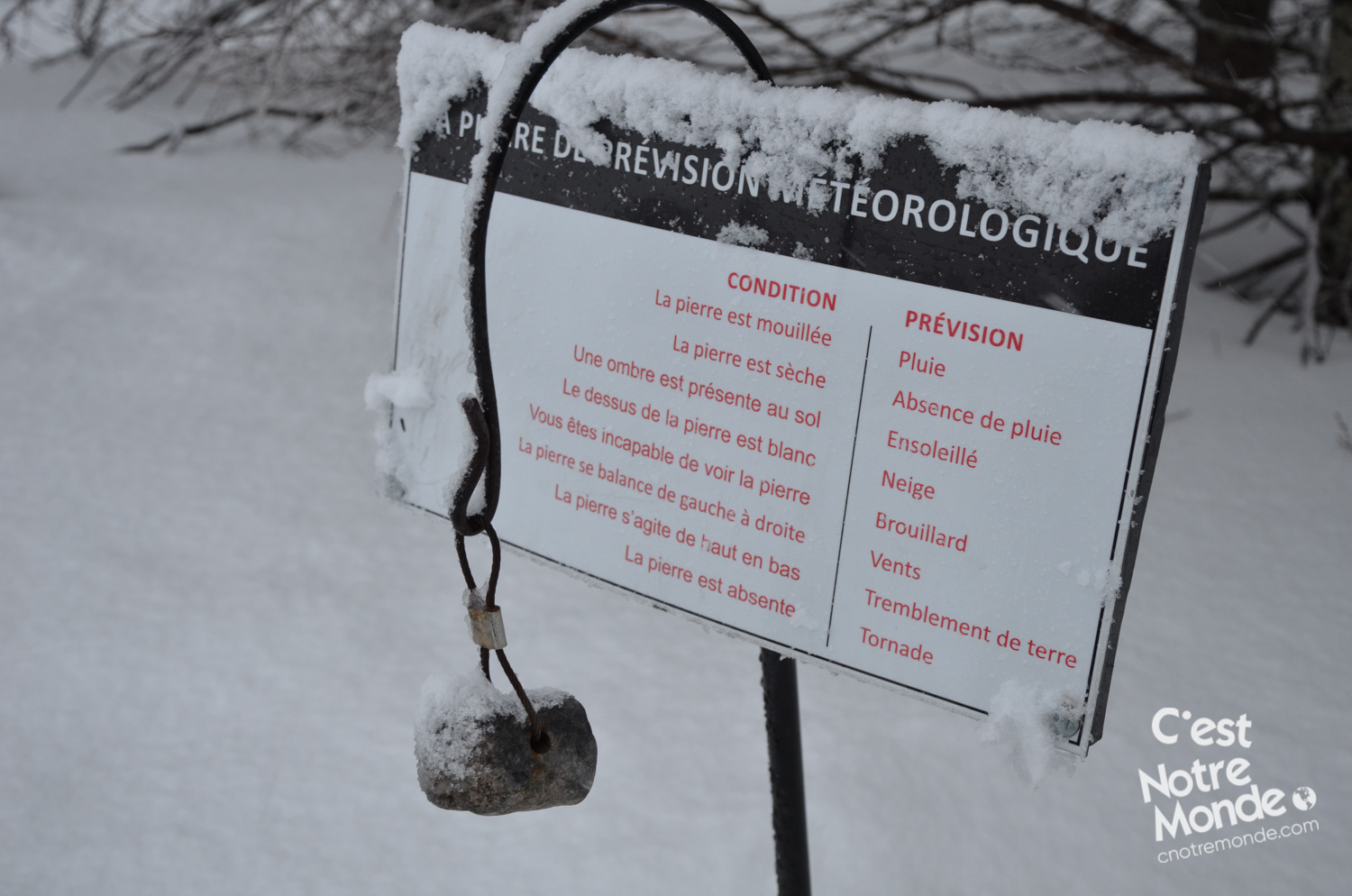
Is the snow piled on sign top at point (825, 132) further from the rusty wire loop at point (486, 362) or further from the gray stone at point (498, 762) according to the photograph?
the gray stone at point (498, 762)

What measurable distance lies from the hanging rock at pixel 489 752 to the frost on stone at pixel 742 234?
0.46 metres

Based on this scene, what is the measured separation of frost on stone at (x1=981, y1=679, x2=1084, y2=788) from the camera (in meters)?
0.87

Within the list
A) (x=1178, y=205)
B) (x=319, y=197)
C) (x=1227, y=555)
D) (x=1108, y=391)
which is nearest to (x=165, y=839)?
(x=1108, y=391)

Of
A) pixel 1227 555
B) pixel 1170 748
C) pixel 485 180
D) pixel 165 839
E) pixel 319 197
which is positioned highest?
pixel 485 180

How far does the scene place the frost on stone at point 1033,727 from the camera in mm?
869

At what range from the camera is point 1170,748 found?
1841 mm

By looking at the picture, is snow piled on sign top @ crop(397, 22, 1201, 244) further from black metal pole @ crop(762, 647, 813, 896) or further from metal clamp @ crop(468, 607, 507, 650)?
black metal pole @ crop(762, 647, 813, 896)

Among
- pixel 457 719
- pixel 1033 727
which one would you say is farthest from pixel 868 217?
pixel 457 719

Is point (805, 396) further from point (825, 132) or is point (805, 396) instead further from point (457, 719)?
point (457, 719)

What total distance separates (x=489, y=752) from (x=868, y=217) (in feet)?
1.85

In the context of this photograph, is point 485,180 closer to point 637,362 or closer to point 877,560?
point 637,362

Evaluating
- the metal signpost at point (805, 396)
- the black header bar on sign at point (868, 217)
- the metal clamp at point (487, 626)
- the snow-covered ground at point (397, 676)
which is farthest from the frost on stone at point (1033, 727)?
the snow-covered ground at point (397, 676)

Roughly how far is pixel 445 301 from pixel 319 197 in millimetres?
3476

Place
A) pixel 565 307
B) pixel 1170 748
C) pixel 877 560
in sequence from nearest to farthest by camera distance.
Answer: pixel 877 560 → pixel 565 307 → pixel 1170 748
